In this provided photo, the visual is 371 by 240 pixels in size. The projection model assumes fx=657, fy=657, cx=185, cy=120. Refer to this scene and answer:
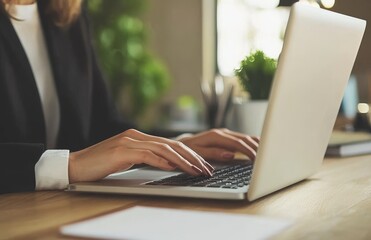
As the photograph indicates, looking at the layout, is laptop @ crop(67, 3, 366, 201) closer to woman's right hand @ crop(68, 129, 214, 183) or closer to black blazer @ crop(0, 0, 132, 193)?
woman's right hand @ crop(68, 129, 214, 183)

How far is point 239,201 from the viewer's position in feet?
3.24

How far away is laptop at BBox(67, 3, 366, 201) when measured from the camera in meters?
0.91

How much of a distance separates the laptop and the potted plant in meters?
0.57

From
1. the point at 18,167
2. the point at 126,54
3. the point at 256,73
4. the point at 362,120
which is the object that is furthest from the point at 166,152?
the point at 126,54

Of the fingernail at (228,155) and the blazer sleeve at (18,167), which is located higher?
the blazer sleeve at (18,167)

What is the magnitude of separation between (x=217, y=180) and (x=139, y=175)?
0.19 m

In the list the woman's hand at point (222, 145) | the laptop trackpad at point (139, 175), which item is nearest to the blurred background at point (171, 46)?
the woman's hand at point (222, 145)

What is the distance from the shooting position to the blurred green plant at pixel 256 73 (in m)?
1.73

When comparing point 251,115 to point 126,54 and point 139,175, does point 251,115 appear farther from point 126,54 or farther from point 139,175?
point 126,54

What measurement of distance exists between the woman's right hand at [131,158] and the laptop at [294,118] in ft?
0.08

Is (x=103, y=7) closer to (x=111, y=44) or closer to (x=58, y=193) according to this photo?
(x=111, y=44)

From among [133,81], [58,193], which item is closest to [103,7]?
[133,81]

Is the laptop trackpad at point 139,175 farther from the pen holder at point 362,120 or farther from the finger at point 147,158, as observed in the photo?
the pen holder at point 362,120

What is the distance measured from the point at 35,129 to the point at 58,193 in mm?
611
